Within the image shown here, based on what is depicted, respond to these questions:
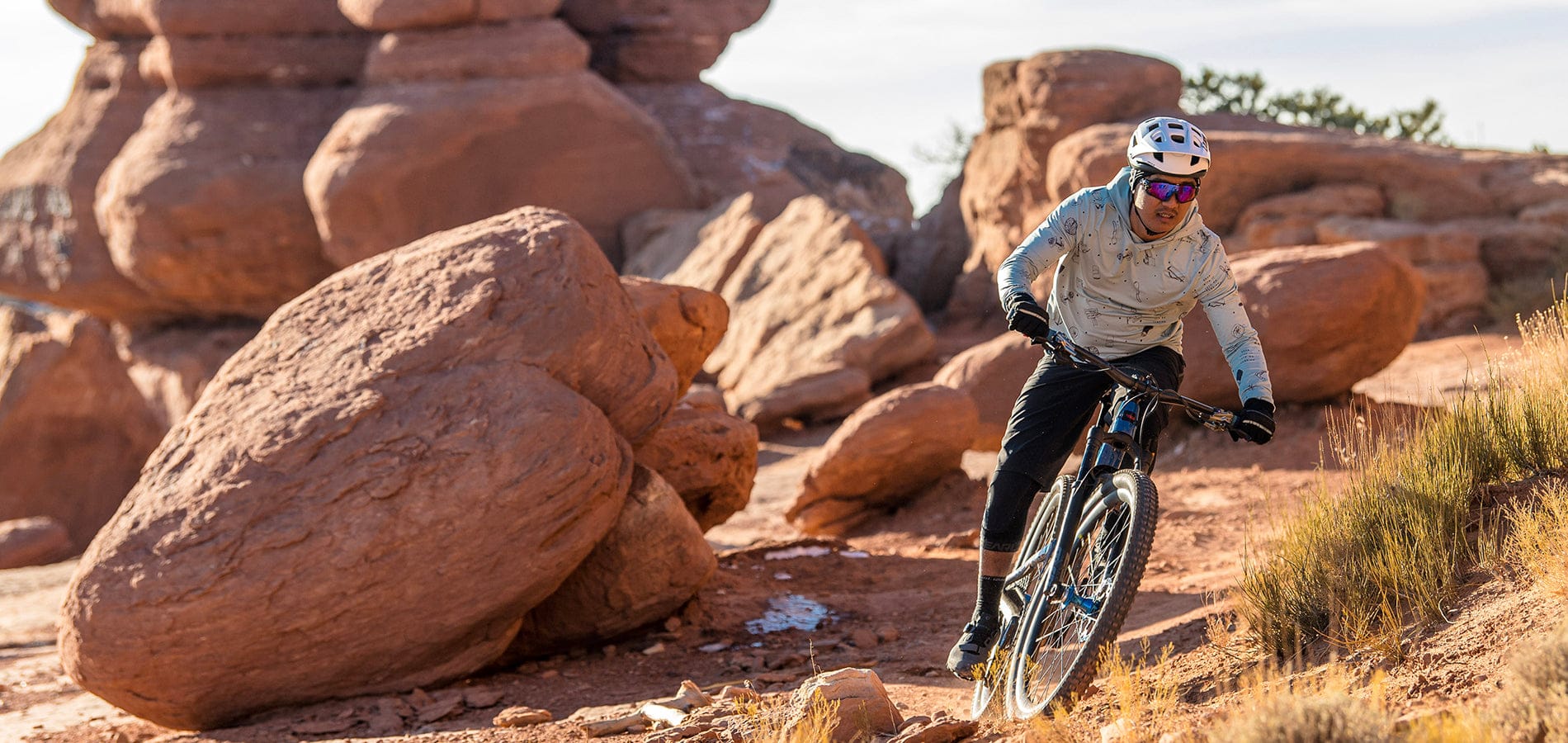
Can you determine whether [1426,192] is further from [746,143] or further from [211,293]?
[211,293]

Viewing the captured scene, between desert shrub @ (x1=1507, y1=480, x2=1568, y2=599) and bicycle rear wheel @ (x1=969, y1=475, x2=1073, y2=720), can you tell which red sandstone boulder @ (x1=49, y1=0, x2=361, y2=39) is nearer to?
bicycle rear wheel @ (x1=969, y1=475, x2=1073, y2=720)

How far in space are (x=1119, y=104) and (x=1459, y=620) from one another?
10991mm

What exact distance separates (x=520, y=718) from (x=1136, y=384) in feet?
8.71

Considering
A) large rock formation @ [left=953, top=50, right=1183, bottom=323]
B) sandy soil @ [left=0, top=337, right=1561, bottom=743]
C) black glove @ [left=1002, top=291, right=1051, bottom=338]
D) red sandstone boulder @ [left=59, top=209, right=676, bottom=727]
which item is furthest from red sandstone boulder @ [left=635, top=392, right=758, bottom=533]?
large rock formation @ [left=953, top=50, right=1183, bottom=323]

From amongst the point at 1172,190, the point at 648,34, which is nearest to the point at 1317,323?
the point at 1172,190

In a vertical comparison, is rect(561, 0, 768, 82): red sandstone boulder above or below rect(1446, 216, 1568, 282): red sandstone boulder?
Answer: below

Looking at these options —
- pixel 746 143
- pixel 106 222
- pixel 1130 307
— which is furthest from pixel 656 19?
pixel 1130 307

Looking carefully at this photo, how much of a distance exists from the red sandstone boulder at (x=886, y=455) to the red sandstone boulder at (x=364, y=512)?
3.28m

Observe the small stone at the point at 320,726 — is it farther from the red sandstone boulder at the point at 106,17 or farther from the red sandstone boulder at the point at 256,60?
the red sandstone boulder at the point at 106,17

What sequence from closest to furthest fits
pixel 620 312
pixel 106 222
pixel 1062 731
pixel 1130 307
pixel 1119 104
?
pixel 1062 731 < pixel 1130 307 < pixel 620 312 < pixel 1119 104 < pixel 106 222

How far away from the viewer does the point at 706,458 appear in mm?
7828

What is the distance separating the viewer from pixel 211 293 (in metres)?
→ 19.1

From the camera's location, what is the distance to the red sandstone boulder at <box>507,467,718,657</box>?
6.41 metres

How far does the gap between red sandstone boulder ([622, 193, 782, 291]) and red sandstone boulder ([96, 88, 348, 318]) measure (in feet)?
15.2
